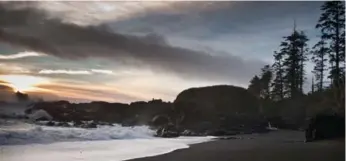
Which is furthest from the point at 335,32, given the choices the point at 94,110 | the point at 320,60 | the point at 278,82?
the point at 94,110

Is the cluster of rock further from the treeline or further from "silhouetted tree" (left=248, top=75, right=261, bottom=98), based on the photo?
the treeline

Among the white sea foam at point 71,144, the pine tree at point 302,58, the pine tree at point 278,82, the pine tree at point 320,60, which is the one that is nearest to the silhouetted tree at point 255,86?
the pine tree at point 278,82

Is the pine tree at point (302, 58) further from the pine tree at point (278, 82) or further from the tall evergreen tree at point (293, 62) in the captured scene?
the pine tree at point (278, 82)

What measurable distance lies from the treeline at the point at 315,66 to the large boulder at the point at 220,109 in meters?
0.22

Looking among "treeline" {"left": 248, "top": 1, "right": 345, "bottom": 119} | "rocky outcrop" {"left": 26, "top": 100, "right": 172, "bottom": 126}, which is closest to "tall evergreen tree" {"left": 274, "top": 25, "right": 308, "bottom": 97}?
"treeline" {"left": 248, "top": 1, "right": 345, "bottom": 119}

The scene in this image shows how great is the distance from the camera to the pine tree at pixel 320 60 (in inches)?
176

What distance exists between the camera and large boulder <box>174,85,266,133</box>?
15.2ft

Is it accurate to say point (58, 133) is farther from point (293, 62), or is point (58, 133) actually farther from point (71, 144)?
point (293, 62)

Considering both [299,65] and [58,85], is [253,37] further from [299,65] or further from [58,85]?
[58,85]

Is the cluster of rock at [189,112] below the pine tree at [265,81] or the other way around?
below

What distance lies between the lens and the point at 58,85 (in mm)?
3918

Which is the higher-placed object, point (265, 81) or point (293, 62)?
point (293, 62)

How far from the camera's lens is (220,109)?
212 inches

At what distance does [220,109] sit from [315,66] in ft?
4.31
